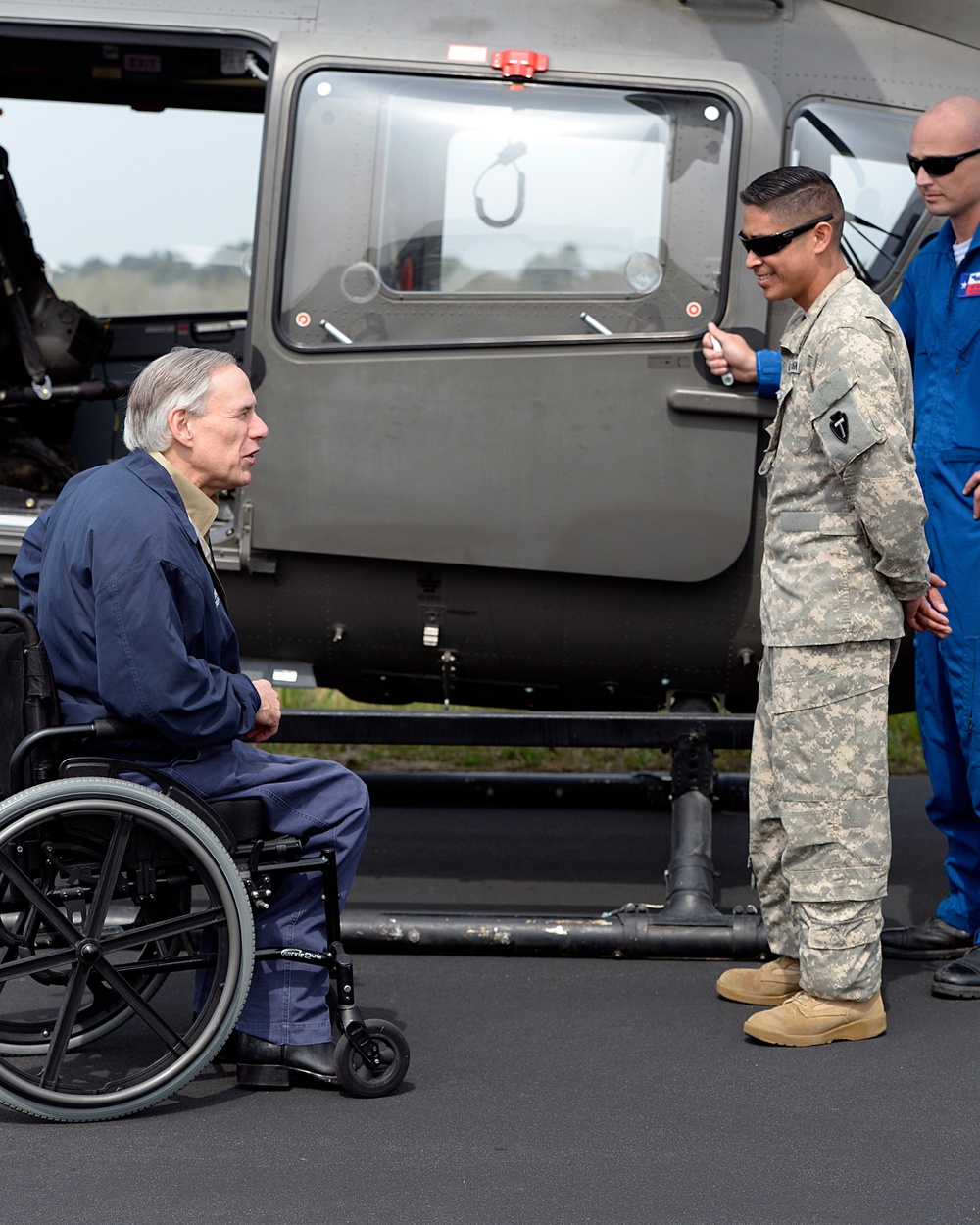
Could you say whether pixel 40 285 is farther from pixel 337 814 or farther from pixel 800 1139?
pixel 800 1139

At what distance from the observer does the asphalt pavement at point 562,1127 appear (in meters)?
2.60

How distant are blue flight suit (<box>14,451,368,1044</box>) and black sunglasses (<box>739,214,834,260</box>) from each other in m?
1.42

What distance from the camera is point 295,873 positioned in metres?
3.03

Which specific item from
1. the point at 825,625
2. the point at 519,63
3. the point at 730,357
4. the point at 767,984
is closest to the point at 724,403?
the point at 730,357

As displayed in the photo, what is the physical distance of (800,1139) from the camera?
2895 mm

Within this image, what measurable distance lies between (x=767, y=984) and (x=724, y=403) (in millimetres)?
1531

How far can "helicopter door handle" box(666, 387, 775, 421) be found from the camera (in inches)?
160

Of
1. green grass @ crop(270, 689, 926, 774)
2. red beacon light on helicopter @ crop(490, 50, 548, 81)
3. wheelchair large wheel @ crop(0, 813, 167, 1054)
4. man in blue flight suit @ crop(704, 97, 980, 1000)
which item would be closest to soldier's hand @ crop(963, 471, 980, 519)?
man in blue flight suit @ crop(704, 97, 980, 1000)

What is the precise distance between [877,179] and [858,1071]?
2482mm

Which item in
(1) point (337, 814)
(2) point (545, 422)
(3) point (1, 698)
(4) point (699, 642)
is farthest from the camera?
(4) point (699, 642)

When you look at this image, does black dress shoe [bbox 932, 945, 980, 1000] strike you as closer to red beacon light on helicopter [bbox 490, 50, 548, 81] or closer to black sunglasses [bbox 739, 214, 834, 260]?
black sunglasses [bbox 739, 214, 834, 260]

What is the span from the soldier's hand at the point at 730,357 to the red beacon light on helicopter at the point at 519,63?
0.88m

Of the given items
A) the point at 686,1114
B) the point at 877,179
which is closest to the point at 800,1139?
the point at 686,1114

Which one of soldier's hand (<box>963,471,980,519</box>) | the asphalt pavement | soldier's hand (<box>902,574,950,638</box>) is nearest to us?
the asphalt pavement
